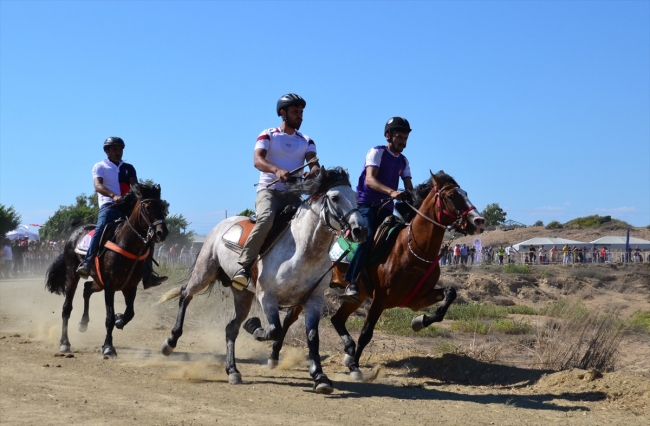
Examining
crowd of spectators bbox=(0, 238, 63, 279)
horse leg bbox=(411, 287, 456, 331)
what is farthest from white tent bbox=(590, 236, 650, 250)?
horse leg bbox=(411, 287, 456, 331)

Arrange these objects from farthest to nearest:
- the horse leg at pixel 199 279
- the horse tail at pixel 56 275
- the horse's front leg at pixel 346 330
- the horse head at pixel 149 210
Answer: the horse tail at pixel 56 275, the horse head at pixel 149 210, the horse leg at pixel 199 279, the horse's front leg at pixel 346 330

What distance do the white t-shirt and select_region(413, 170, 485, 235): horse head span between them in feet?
6.20

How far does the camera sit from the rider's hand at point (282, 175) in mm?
9156

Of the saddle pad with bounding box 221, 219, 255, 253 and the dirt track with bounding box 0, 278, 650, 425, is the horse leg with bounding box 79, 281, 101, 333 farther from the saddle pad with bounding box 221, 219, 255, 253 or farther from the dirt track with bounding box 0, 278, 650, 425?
the saddle pad with bounding box 221, 219, 255, 253

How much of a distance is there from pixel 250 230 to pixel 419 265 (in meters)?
2.38

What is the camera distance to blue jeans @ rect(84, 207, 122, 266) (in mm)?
12359

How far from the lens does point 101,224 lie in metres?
12.5

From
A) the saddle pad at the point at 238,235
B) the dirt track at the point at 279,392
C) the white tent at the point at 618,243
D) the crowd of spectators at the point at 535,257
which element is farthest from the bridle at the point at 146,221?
the white tent at the point at 618,243

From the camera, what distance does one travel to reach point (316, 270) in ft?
29.5

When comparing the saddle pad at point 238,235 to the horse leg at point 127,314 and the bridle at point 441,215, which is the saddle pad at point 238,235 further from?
the horse leg at point 127,314

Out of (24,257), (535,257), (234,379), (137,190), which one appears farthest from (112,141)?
(535,257)

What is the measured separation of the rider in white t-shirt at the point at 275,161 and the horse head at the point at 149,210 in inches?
104

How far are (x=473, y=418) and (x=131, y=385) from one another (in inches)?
154

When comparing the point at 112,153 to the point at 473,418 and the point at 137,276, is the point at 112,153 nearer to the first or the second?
the point at 137,276
